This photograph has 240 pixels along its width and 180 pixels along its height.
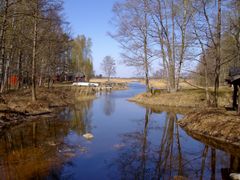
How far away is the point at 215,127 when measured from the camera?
12789mm

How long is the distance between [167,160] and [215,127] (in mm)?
4815

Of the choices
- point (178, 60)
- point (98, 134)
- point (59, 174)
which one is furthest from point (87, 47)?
point (59, 174)

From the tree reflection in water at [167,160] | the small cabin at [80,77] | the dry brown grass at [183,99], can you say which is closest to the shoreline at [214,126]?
the tree reflection in water at [167,160]

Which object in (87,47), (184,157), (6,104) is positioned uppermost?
(87,47)

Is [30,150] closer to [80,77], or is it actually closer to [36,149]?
[36,149]

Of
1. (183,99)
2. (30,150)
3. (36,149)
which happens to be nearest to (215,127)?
(36,149)

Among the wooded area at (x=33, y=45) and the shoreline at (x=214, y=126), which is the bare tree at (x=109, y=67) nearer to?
the wooded area at (x=33, y=45)

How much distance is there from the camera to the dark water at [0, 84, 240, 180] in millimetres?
7656

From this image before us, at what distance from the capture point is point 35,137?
11820 millimetres

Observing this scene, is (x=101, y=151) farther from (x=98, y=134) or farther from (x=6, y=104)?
(x=6, y=104)

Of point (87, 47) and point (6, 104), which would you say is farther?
point (87, 47)

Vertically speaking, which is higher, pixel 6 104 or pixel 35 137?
pixel 6 104

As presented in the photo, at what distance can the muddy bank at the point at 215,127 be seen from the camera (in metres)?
11.5

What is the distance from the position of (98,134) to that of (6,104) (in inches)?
295
